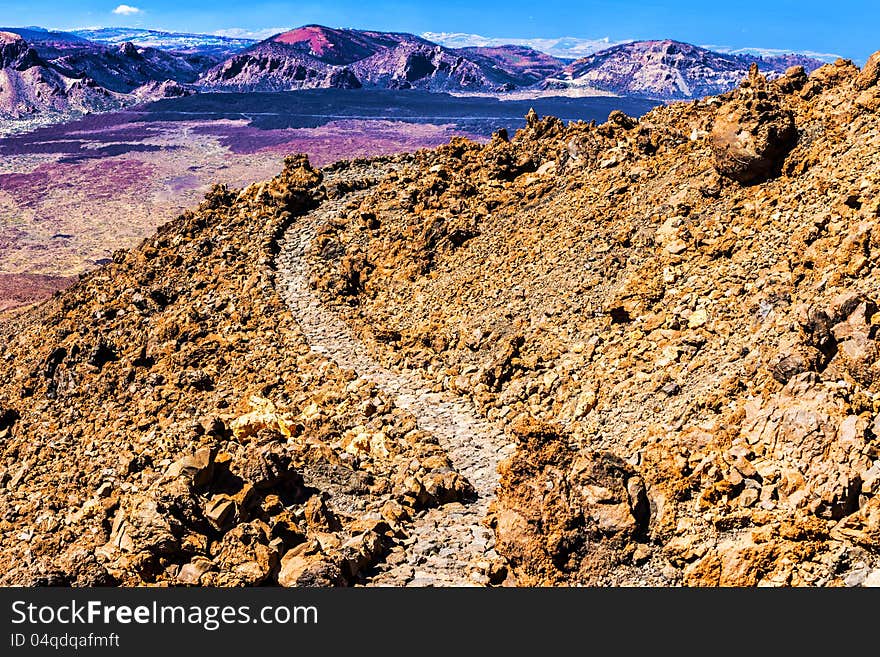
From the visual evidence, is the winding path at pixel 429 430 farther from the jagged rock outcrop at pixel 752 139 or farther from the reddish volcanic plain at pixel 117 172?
the reddish volcanic plain at pixel 117 172

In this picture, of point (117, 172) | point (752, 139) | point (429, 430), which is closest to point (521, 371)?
point (429, 430)

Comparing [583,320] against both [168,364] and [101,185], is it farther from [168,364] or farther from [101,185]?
[101,185]

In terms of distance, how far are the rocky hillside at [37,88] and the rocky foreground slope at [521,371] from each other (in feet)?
533

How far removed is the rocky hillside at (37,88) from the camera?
529ft

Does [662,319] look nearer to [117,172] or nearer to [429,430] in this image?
[429,430]

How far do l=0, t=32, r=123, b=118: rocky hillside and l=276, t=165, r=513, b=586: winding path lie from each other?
163444mm

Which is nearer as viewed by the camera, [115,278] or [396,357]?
[396,357]

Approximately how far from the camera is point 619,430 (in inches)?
508

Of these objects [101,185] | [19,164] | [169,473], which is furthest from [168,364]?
[19,164]

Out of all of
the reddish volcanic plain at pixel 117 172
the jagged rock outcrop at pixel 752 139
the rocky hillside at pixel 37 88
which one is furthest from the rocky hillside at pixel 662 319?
the rocky hillside at pixel 37 88

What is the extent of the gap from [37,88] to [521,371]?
182993 mm

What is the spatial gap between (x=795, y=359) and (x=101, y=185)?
10863 cm

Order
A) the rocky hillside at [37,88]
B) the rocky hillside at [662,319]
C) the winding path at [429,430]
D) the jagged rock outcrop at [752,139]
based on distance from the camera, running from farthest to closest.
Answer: the rocky hillside at [37,88] → the jagged rock outcrop at [752,139] → the winding path at [429,430] → the rocky hillside at [662,319]

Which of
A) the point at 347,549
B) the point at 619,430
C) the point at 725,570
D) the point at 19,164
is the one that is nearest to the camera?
the point at 725,570
